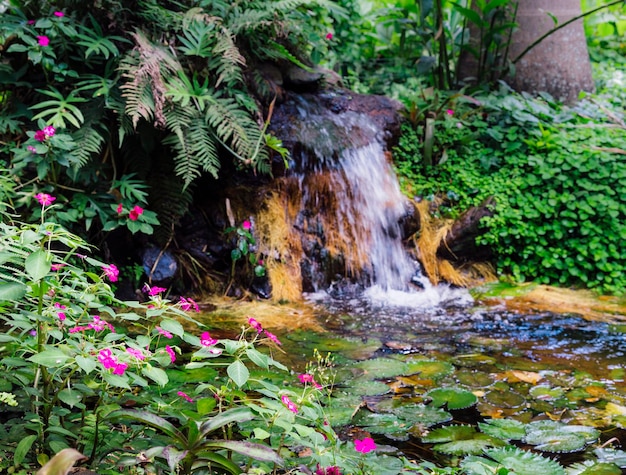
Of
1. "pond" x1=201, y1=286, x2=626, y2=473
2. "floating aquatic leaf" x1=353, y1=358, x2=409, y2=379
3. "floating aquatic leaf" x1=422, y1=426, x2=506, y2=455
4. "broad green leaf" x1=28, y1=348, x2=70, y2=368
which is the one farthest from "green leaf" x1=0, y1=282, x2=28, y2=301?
"floating aquatic leaf" x1=353, y1=358, x2=409, y2=379

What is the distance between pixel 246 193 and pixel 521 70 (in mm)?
3551

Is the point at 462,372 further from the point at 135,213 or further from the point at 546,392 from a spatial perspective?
the point at 135,213

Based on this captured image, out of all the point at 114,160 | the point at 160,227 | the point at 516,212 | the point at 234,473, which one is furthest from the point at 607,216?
the point at 234,473

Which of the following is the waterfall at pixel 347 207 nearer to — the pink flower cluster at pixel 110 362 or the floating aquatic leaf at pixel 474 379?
the floating aquatic leaf at pixel 474 379

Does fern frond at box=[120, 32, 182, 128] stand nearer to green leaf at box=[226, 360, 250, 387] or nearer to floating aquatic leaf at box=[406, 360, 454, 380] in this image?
floating aquatic leaf at box=[406, 360, 454, 380]

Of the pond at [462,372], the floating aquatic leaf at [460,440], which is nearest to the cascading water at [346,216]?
the pond at [462,372]

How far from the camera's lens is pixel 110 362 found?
1.37 metres

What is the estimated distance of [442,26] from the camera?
5.66 m

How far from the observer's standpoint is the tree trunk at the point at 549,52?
5.93 m

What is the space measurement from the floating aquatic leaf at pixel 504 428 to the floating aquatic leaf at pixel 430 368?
48 cm

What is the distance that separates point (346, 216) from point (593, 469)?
115 inches

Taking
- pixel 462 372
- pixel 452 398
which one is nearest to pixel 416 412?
pixel 452 398

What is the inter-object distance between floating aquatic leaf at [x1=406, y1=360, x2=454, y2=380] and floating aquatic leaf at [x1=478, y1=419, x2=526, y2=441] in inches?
18.8

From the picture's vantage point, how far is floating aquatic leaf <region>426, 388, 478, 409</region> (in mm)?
2474
